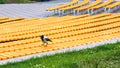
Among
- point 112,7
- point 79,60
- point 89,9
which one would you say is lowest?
point 89,9

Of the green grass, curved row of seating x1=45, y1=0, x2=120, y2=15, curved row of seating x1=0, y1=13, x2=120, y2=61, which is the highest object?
the green grass

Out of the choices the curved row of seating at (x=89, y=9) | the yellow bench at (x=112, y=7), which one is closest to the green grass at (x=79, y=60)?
the yellow bench at (x=112, y=7)

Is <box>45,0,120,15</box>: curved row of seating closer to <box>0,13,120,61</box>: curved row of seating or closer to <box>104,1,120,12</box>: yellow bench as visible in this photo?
<box>104,1,120,12</box>: yellow bench

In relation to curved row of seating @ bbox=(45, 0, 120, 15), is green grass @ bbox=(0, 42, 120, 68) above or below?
above

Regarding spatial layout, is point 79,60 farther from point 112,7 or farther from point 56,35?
point 112,7

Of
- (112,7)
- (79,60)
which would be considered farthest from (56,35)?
(112,7)

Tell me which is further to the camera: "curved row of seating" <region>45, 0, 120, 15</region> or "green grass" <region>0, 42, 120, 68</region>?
"curved row of seating" <region>45, 0, 120, 15</region>

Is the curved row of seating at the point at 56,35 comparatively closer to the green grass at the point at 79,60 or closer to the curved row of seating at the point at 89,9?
the green grass at the point at 79,60

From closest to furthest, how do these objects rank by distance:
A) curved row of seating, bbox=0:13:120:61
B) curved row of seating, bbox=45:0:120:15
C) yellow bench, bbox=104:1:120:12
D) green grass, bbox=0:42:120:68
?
green grass, bbox=0:42:120:68
curved row of seating, bbox=0:13:120:61
yellow bench, bbox=104:1:120:12
curved row of seating, bbox=45:0:120:15

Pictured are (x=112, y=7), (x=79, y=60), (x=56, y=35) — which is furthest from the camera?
(x=112, y=7)

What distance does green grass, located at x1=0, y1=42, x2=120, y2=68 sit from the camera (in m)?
7.46

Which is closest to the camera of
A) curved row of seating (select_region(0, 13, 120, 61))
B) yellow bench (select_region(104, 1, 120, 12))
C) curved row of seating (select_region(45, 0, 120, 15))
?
curved row of seating (select_region(0, 13, 120, 61))

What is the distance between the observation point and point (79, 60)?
27.8 ft

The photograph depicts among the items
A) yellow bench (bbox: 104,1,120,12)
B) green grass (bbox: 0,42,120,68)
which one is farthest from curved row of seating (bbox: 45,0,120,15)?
green grass (bbox: 0,42,120,68)
